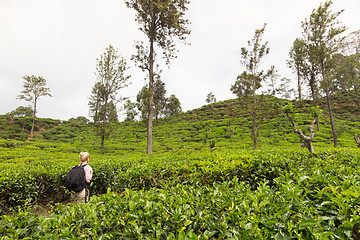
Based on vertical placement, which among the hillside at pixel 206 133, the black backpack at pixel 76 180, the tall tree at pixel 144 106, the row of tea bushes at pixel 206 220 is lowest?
the black backpack at pixel 76 180

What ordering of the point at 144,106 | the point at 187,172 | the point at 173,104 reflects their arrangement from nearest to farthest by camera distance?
the point at 187,172
the point at 144,106
the point at 173,104

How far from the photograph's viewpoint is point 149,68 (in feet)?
43.0

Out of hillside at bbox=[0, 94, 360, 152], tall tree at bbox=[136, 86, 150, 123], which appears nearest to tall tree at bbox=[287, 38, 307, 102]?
hillside at bbox=[0, 94, 360, 152]

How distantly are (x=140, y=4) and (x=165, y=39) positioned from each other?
2909 millimetres

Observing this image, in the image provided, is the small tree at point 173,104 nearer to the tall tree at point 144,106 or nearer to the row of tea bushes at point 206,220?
the tall tree at point 144,106

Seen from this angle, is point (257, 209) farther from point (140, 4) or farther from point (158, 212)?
point (140, 4)

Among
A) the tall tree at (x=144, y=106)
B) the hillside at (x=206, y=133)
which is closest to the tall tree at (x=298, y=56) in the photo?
the hillside at (x=206, y=133)

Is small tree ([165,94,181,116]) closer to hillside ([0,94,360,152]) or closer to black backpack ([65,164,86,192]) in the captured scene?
hillside ([0,94,360,152])

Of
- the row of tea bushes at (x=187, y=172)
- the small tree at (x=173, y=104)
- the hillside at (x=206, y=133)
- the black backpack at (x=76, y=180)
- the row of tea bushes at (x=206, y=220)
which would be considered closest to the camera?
the row of tea bushes at (x=206, y=220)

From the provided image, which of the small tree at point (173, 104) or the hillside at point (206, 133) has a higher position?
the small tree at point (173, 104)

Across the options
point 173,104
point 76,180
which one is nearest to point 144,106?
point 173,104

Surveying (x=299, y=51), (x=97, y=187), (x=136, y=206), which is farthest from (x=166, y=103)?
(x=136, y=206)

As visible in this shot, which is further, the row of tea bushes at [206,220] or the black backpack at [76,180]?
the black backpack at [76,180]

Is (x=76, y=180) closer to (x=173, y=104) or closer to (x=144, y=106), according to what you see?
(x=144, y=106)
